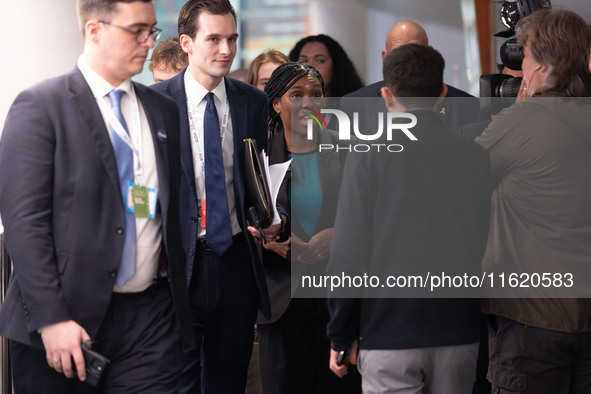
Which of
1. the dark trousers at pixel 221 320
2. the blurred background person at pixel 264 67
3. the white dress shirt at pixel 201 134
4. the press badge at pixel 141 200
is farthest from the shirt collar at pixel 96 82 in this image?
the blurred background person at pixel 264 67

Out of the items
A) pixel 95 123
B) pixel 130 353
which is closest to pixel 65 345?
pixel 130 353

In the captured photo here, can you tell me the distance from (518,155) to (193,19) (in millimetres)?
1259

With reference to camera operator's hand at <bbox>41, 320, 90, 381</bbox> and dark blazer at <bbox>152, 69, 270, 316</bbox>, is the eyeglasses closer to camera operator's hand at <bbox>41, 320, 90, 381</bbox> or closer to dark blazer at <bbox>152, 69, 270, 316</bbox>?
dark blazer at <bbox>152, 69, 270, 316</bbox>

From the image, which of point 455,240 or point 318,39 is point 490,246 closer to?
point 455,240

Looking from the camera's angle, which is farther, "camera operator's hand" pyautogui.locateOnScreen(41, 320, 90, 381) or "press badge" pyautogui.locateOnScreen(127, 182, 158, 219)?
"press badge" pyautogui.locateOnScreen(127, 182, 158, 219)

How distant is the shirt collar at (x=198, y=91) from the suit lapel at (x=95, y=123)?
2.51 feet

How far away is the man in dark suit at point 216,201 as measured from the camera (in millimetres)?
2633

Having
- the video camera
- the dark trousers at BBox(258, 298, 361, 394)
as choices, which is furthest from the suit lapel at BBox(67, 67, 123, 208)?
the video camera

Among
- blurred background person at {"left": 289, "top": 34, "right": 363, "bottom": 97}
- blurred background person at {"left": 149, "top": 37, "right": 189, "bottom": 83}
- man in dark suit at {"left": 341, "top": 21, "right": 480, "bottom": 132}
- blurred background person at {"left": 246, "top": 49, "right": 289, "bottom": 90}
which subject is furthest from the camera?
blurred background person at {"left": 289, "top": 34, "right": 363, "bottom": 97}

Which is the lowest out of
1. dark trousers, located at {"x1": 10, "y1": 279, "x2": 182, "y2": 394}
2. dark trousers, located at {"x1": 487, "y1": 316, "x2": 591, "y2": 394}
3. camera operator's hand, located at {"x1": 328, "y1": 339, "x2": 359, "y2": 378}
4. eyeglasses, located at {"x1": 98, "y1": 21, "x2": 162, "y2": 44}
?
dark trousers, located at {"x1": 487, "y1": 316, "x2": 591, "y2": 394}

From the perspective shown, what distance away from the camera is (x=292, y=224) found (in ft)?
9.97

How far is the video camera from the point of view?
303 centimetres

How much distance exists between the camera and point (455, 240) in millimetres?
2221

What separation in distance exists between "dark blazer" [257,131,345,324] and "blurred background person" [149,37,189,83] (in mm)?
959
